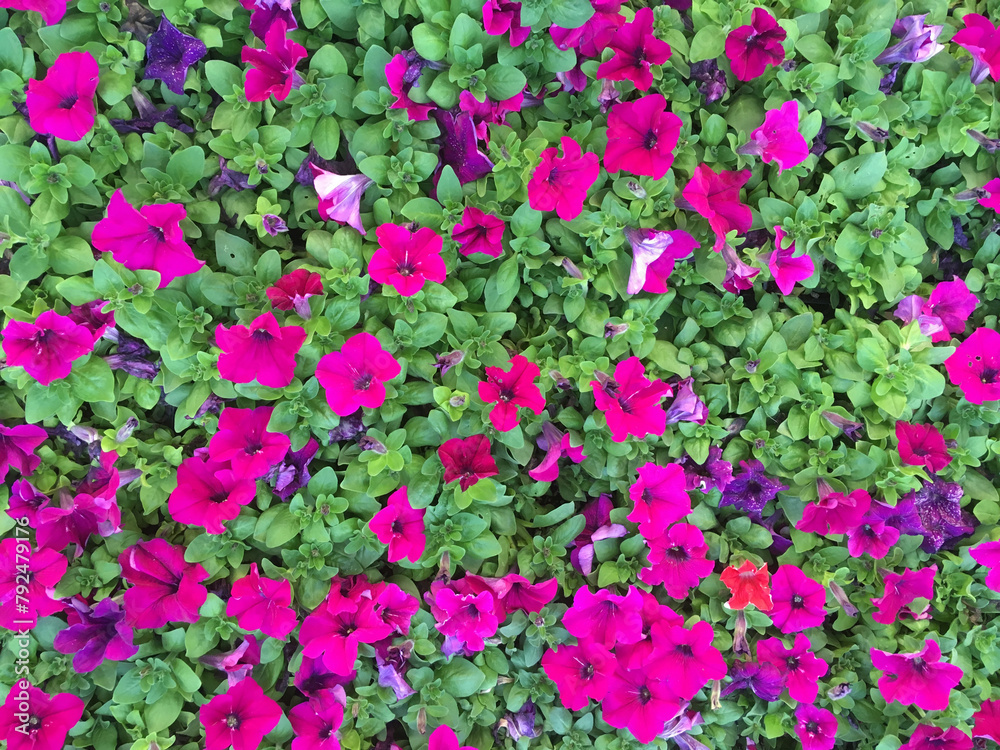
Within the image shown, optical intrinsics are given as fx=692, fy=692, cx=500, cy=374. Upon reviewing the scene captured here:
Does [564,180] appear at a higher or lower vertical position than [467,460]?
higher

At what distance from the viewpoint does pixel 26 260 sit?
1678 mm

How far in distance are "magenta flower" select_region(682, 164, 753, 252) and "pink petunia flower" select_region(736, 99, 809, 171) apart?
0.23 ft

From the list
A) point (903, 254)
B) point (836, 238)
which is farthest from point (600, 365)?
point (903, 254)

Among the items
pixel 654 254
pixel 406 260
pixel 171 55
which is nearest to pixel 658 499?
pixel 654 254

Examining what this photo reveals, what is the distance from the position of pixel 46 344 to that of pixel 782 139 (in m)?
1.88

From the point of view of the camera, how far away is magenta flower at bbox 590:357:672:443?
1743 mm

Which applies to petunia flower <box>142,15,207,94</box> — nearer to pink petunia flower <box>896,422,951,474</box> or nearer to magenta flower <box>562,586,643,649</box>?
magenta flower <box>562,586,643,649</box>

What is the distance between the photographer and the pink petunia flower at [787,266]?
6.11ft

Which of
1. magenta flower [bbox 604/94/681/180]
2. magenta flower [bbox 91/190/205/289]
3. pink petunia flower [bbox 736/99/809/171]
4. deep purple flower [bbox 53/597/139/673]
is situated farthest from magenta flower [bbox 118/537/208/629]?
pink petunia flower [bbox 736/99/809/171]

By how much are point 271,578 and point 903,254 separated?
1.95m

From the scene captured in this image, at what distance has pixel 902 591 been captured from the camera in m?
1.98

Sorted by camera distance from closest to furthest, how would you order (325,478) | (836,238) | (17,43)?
(17,43), (325,478), (836,238)

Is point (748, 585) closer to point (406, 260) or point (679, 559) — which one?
point (679, 559)

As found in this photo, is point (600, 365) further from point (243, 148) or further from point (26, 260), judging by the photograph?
point (26, 260)
